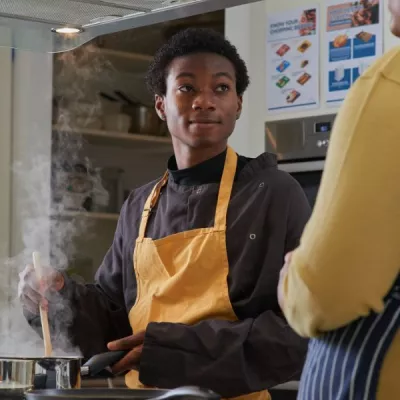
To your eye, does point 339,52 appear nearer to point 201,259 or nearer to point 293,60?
point 293,60

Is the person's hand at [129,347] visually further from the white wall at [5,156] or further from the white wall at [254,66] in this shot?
the white wall at [5,156]

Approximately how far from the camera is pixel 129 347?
1697 millimetres

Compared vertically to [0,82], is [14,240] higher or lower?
lower

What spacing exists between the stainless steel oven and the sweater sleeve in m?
1.81

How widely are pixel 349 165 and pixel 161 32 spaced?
3476 mm

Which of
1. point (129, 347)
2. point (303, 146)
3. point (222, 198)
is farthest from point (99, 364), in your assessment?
point (303, 146)

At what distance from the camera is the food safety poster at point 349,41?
2.91m

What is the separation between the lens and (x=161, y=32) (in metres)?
4.52

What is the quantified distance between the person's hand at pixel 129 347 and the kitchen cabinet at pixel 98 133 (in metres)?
2.07

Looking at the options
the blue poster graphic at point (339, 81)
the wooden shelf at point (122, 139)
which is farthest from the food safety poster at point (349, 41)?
the wooden shelf at point (122, 139)

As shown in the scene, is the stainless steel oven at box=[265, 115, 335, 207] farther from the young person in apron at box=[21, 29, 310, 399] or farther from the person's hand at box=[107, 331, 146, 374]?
the person's hand at box=[107, 331, 146, 374]

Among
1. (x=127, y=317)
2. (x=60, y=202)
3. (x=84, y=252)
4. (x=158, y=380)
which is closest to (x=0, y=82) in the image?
(x=60, y=202)

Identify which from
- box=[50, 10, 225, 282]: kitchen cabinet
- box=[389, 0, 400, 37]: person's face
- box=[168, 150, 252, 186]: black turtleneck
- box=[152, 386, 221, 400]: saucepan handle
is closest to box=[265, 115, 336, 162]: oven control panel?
box=[50, 10, 225, 282]: kitchen cabinet

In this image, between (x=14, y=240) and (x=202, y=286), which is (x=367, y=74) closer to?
(x=202, y=286)
